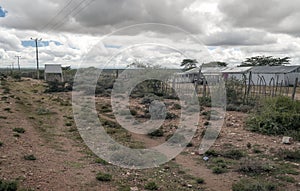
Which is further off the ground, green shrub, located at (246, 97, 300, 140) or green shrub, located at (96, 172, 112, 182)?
green shrub, located at (246, 97, 300, 140)

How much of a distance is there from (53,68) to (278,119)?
1586 inches

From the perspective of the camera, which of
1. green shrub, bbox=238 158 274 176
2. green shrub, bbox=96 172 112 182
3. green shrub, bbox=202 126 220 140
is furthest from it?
green shrub, bbox=202 126 220 140

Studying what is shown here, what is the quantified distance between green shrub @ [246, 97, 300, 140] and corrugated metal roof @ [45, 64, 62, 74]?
3669 centimetres

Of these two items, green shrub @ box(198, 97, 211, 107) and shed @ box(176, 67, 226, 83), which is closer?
green shrub @ box(198, 97, 211, 107)

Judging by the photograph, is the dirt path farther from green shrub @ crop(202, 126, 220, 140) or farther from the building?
the building

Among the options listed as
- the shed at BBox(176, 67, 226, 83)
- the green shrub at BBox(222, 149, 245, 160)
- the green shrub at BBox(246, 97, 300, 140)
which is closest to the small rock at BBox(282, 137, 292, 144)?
the green shrub at BBox(246, 97, 300, 140)

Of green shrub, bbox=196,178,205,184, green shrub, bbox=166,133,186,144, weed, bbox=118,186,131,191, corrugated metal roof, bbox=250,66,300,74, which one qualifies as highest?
corrugated metal roof, bbox=250,66,300,74

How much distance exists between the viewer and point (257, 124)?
8867 millimetres

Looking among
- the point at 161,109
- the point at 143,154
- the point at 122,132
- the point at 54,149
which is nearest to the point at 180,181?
the point at 143,154

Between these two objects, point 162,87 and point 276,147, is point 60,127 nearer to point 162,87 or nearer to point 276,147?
point 276,147

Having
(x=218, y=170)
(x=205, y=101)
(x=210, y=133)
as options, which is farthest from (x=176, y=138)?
(x=205, y=101)

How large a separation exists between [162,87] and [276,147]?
40.7 feet

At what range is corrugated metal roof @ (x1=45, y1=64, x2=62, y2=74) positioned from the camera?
139 feet

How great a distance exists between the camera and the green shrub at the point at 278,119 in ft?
27.7
